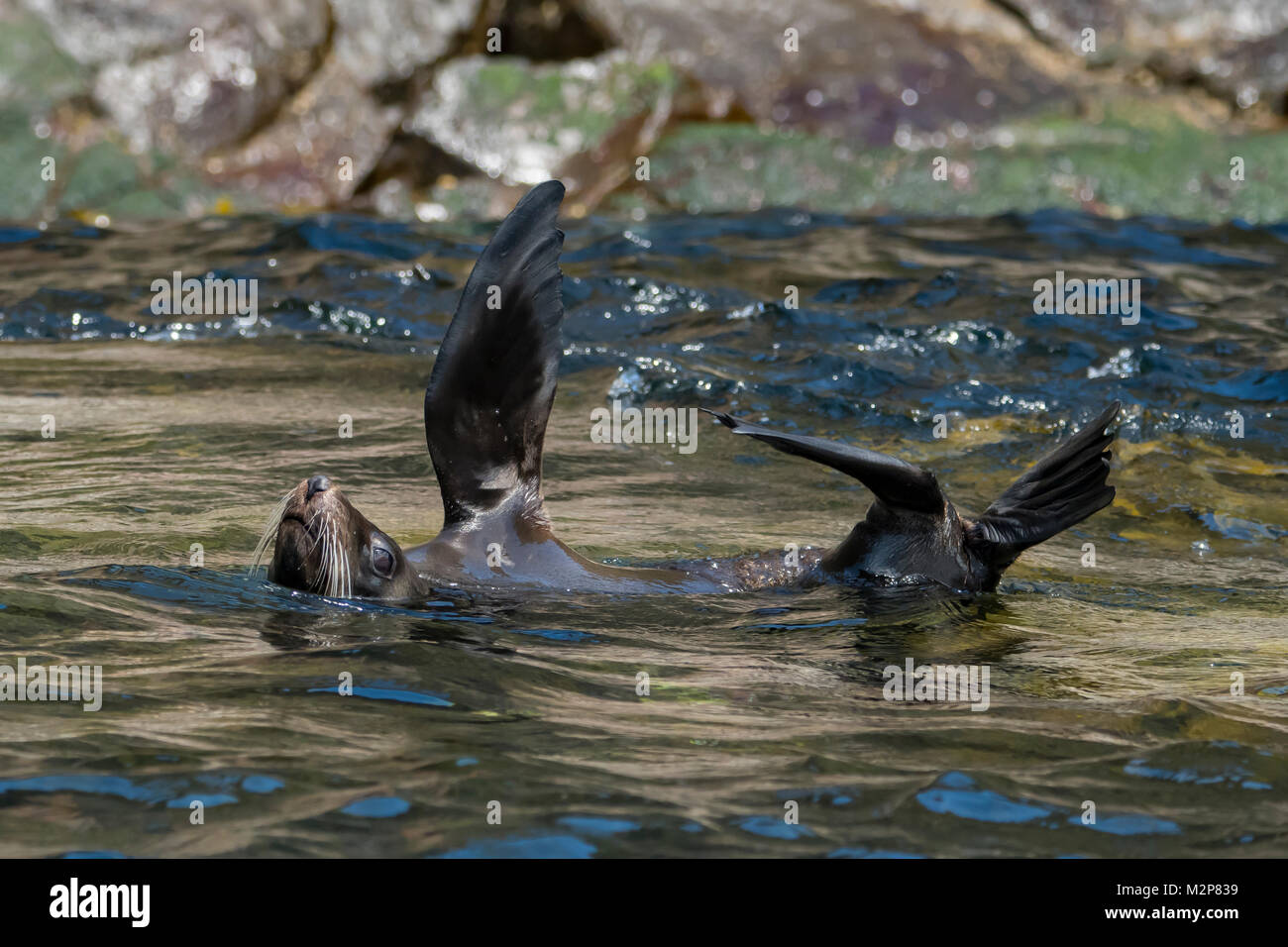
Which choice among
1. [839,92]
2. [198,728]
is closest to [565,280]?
[839,92]

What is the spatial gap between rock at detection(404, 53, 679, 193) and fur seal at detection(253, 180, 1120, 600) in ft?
26.9

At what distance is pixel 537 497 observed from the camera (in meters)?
4.30

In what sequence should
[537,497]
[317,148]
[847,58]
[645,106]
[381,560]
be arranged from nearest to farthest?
[381,560] → [537,497] → [645,106] → [317,148] → [847,58]

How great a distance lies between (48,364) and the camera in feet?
23.5

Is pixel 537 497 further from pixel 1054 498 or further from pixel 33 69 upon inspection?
pixel 33 69

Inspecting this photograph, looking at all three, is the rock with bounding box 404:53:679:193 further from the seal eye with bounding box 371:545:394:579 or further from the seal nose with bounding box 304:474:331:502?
the seal nose with bounding box 304:474:331:502

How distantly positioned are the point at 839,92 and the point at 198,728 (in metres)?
10.5

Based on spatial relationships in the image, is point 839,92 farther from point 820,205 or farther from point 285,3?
point 285,3

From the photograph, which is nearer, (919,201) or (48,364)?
(48,364)

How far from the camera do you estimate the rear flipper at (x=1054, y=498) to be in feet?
14.2

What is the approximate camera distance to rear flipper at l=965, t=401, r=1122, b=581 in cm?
432

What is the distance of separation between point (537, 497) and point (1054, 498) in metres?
1.43

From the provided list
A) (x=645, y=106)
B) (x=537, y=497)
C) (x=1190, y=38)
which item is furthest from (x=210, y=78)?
(x=537, y=497)

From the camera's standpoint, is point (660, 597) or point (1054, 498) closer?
point (660, 597)
